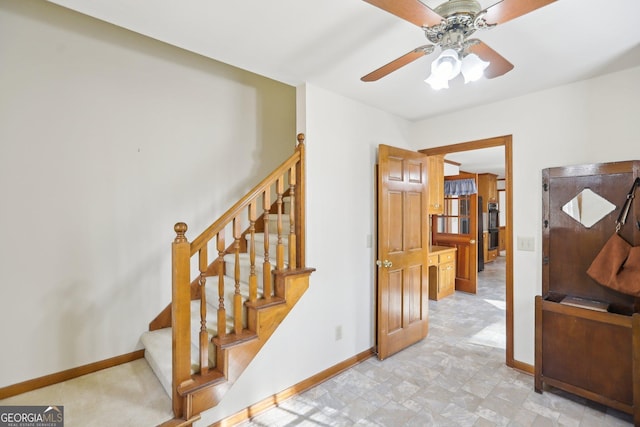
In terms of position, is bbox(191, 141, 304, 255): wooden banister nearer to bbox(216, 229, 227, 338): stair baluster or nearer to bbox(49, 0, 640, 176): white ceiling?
bbox(216, 229, 227, 338): stair baluster

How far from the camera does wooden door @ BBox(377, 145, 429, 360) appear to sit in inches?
108

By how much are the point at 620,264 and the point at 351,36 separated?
234 centimetres

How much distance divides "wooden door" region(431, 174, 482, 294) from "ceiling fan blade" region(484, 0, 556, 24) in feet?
15.2

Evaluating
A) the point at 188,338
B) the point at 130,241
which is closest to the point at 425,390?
the point at 188,338

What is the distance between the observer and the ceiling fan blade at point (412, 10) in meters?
1.08

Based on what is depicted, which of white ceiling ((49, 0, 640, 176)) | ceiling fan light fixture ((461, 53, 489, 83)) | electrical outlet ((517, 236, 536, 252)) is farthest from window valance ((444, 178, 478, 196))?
ceiling fan light fixture ((461, 53, 489, 83))

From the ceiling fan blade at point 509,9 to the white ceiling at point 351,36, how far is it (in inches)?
13.4

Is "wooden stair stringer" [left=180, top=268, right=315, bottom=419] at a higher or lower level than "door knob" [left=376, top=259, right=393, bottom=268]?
lower

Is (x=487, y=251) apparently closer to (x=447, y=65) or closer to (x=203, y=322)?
(x=447, y=65)

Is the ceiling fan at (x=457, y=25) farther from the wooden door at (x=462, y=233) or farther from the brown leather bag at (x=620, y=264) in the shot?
the wooden door at (x=462, y=233)

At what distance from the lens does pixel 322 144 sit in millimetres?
2488

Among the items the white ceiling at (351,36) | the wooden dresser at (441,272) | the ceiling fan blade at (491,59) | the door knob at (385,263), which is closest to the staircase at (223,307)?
the white ceiling at (351,36)

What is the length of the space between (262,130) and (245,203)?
1486mm

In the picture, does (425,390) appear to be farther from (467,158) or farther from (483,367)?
(467,158)
